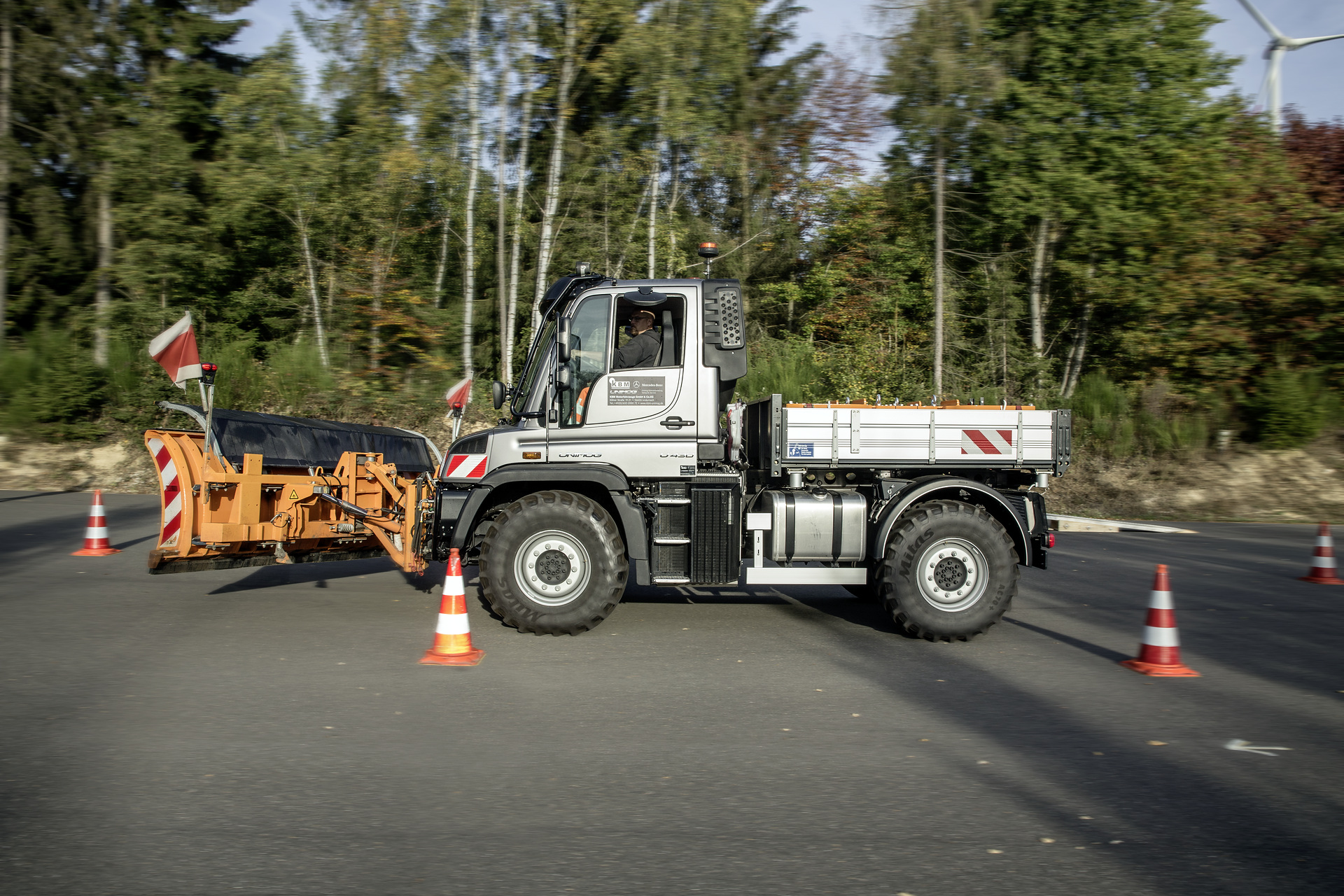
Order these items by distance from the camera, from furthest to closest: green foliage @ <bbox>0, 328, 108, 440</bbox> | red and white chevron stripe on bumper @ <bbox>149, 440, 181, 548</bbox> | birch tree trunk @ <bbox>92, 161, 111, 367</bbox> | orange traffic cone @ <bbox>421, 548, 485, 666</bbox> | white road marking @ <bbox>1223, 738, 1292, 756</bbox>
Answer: birch tree trunk @ <bbox>92, 161, 111, 367</bbox>, green foliage @ <bbox>0, 328, 108, 440</bbox>, red and white chevron stripe on bumper @ <bbox>149, 440, 181, 548</bbox>, orange traffic cone @ <bbox>421, 548, 485, 666</bbox>, white road marking @ <bbox>1223, 738, 1292, 756</bbox>

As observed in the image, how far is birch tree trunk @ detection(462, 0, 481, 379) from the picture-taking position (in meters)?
21.3

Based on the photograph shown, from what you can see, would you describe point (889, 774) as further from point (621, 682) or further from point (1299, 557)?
point (1299, 557)

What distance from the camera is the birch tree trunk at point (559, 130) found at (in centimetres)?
2223

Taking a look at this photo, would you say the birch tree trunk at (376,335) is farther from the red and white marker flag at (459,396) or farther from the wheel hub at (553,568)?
the wheel hub at (553,568)

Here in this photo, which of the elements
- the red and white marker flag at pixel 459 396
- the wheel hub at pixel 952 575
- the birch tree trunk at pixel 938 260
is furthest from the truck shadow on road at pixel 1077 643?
the birch tree trunk at pixel 938 260

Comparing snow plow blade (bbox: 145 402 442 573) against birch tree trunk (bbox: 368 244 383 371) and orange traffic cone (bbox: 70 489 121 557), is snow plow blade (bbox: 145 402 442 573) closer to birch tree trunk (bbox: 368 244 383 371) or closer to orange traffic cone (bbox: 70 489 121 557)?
orange traffic cone (bbox: 70 489 121 557)

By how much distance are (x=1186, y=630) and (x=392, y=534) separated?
6.98 meters

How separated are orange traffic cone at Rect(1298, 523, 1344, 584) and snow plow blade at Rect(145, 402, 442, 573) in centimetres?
986

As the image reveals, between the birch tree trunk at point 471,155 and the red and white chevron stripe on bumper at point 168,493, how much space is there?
13.0 meters

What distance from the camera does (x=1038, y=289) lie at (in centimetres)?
2486

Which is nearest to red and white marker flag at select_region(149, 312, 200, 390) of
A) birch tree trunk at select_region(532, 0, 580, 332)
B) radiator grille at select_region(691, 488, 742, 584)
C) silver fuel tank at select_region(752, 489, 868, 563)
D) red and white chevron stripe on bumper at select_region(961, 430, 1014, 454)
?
radiator grille at select_region(691, 488, 742, 584)

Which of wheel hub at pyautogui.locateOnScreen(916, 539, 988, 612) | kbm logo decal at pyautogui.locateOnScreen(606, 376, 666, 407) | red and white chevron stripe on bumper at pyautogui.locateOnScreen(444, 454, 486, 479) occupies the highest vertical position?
kbm logo decal at pyautogui.locateOnScreen(606, 376, 666, 407)

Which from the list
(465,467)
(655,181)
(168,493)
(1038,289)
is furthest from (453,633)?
(1038,289)

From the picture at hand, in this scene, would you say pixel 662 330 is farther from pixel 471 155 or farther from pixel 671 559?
pixel 471 155
